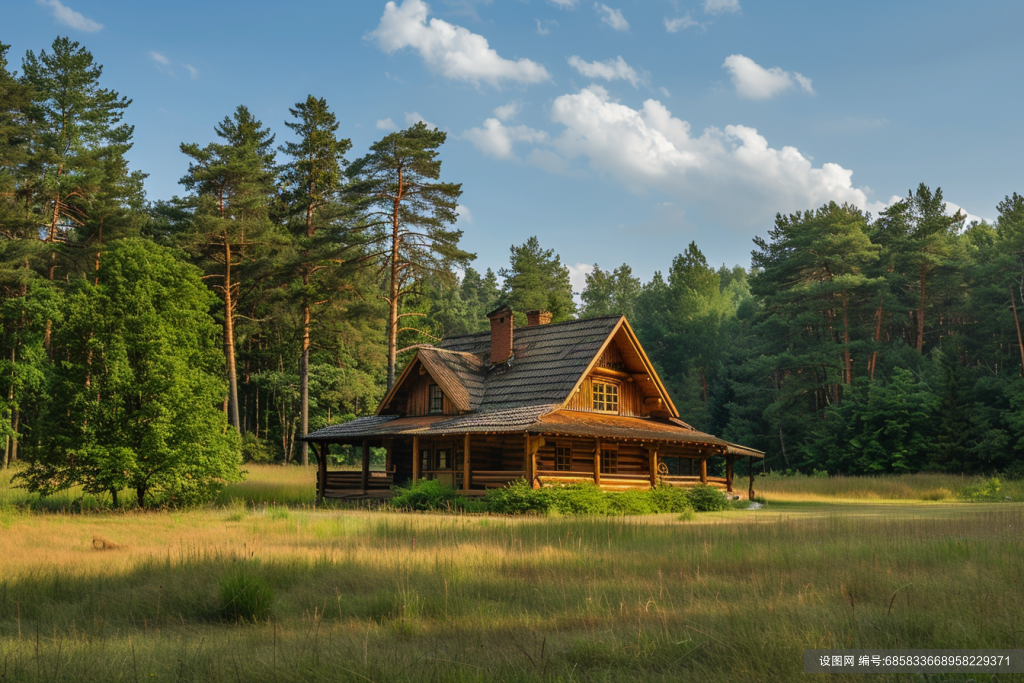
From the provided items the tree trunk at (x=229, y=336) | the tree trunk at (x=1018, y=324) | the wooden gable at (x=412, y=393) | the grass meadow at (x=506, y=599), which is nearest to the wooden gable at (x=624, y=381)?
the wooden gable at (x=412, y=393)

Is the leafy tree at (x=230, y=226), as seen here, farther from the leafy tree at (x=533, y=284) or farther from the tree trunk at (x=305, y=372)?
the leafy tree at (x=533, y=284)

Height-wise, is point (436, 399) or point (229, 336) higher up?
point (229, 336)

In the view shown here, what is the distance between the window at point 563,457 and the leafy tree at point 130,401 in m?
11.4

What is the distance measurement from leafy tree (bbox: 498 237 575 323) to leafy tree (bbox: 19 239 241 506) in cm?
4029

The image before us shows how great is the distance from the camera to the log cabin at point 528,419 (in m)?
27.9

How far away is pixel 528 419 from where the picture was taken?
26469 mm

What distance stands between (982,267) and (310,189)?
1706 inches

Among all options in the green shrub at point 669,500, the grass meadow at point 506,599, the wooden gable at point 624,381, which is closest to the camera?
the grass meadow at point 506,599

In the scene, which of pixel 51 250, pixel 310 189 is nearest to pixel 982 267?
pixel 310 189

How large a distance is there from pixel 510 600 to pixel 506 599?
0.07 meters

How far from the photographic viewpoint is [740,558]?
11781 millimetres

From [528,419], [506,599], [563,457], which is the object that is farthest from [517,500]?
[506,599]

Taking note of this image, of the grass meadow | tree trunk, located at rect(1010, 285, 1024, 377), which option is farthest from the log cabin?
tree trunk, located at rect(1010, 285, 1024, 377)

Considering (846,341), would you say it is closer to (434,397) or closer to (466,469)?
(434,397)
